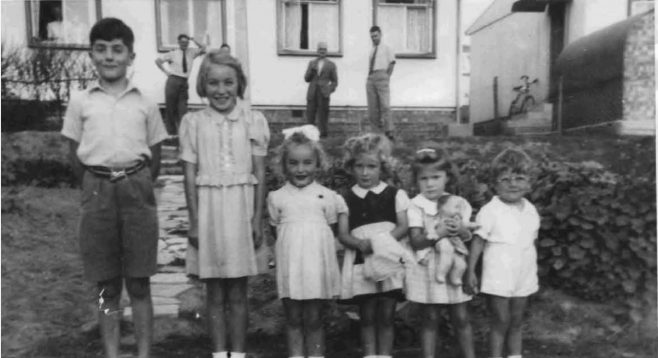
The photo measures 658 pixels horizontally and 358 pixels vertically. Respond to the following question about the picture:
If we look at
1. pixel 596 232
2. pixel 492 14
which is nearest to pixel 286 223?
pixel 596 232

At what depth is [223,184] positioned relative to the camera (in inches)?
136

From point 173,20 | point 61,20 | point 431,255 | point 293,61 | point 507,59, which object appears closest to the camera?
point 431,255

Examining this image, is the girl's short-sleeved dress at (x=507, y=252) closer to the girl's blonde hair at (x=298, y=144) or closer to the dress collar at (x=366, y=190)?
the dress collar at (x=366, y=190)

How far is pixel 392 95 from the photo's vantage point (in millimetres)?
12914

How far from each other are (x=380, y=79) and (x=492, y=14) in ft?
22.8

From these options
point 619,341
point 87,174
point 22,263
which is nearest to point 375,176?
point 87,174

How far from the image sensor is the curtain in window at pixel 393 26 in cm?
1316

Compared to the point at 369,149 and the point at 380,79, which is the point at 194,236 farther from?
the point at 380,79

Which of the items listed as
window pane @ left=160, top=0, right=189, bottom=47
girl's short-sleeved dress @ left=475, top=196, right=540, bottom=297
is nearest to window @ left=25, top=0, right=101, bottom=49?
window pane @ left=160, top=0, right=189, bottom=47

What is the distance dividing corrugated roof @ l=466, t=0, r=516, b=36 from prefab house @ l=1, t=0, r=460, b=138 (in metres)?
3.39

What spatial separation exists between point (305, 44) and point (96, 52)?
9.70 meters

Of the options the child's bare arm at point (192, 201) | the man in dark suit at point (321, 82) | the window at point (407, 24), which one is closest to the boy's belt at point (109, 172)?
the child's bare arm at point (192, 201)

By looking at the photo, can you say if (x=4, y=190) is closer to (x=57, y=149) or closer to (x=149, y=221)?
(x=57, y=149)

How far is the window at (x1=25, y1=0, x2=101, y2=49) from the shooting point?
39.7 ft
